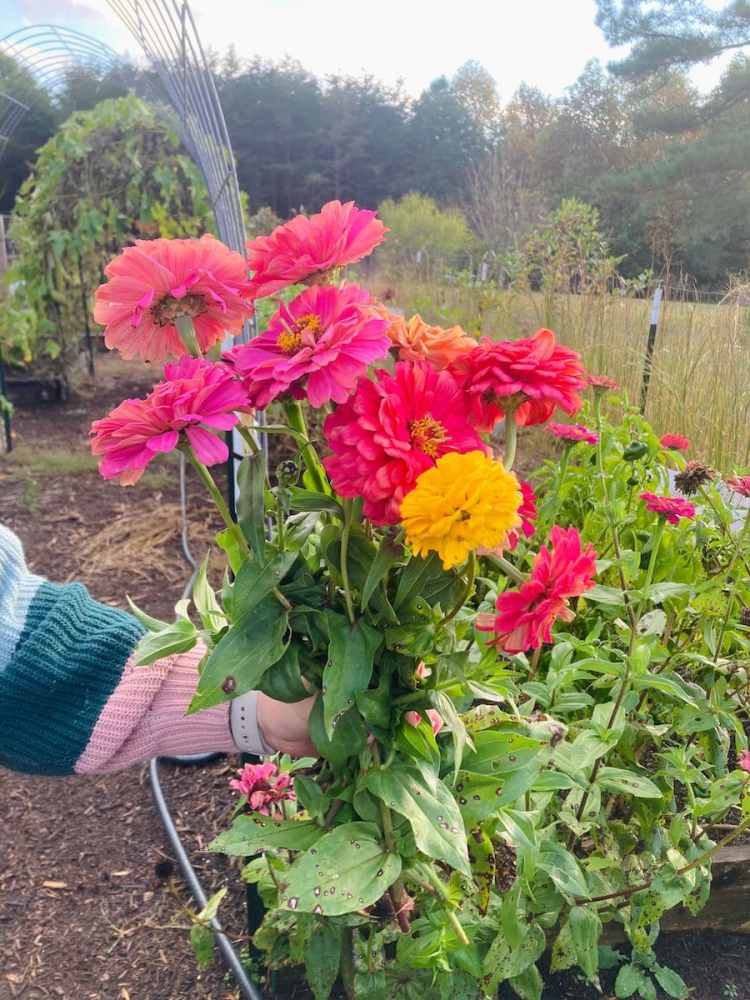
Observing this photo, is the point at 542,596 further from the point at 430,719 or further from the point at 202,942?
the point at 202,942

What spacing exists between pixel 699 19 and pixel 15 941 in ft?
36.1

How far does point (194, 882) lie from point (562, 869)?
75cm

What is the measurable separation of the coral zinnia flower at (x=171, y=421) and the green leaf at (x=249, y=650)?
0.52ft

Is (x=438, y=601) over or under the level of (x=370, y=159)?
under

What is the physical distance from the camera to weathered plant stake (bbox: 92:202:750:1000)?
0.47 m

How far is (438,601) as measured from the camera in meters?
0.59

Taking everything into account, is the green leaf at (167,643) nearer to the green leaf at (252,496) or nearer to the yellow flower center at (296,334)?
the green leaf at (252,496)

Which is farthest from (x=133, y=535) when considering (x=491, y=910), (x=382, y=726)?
(x=382, y=726)

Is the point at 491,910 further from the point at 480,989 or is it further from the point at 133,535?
the point at 133,535

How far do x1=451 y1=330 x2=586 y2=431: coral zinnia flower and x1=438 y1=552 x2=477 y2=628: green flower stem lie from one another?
0.10 meters

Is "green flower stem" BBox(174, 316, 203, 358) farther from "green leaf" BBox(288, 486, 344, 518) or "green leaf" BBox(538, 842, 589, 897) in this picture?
"green leaf" BBox(538, 842, 589, 897)

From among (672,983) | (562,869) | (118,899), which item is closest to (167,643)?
(562,869)

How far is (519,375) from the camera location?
50 cm

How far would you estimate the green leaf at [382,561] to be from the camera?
53 centimetres
